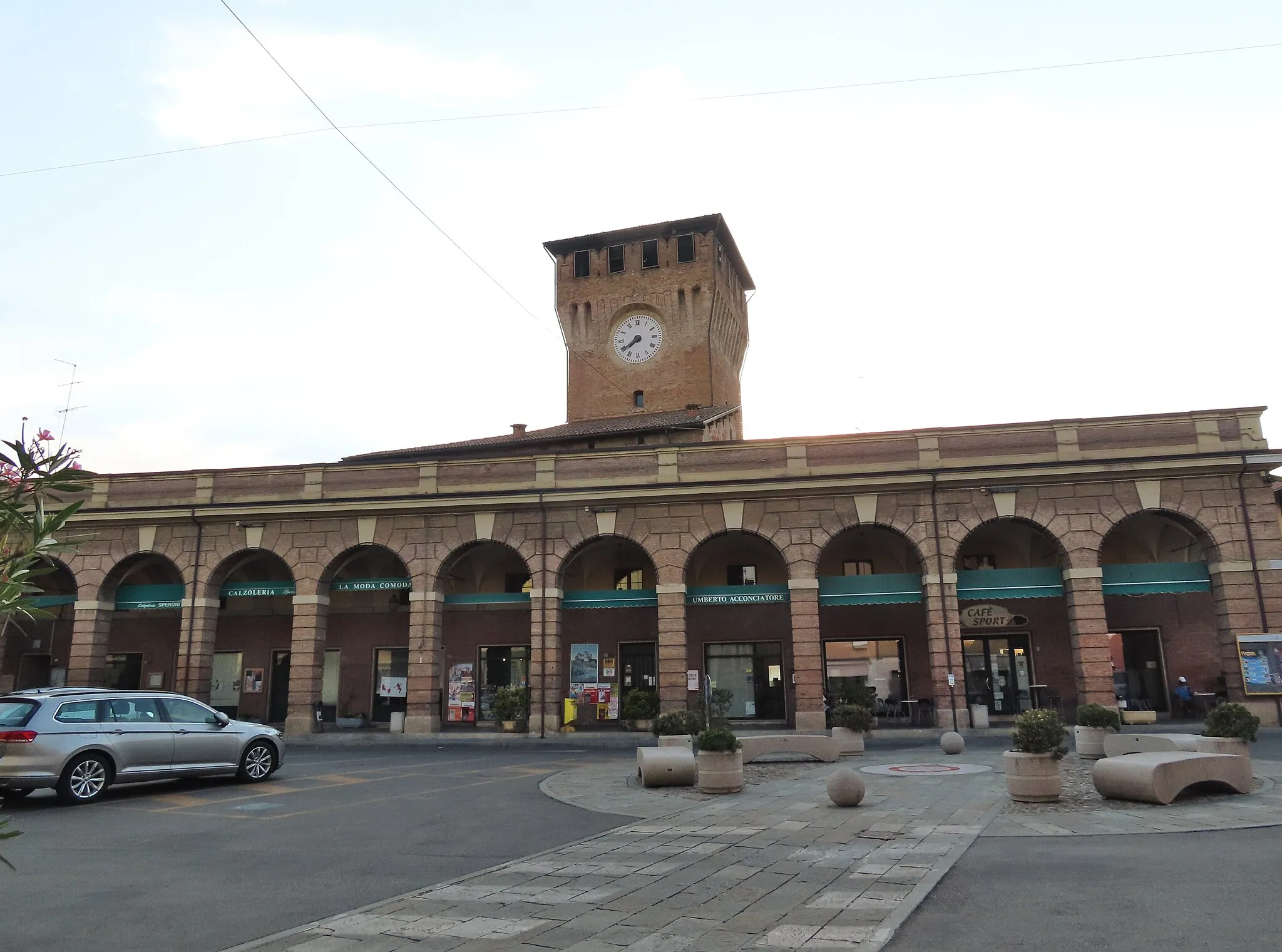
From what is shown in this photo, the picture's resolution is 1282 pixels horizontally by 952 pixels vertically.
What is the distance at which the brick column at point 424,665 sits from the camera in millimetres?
26469

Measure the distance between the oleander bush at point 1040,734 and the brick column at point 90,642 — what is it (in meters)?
27.8

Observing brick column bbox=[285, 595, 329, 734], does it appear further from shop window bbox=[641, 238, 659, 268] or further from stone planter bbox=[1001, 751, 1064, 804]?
shop window bbox=[641, 238, 659, 268]

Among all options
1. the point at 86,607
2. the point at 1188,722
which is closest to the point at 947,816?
the point at 1188,722

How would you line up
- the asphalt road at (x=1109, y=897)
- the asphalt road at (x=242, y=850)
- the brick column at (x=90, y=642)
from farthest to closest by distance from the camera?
1. the brick column at (x=90, y=642)
2. the asphalt road at (x=242, y=850)
3. the asphalt road at (x=1109, y=897)

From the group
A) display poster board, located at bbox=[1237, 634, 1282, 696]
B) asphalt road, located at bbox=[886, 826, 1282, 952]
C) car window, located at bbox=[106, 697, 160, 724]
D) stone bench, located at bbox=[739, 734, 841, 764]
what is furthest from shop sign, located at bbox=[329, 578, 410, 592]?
display poster board, located at bbox=[1237, 634, 1282, 696]

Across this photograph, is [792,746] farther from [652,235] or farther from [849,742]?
[652,235]

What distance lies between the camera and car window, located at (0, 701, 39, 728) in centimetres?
1259

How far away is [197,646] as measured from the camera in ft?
91.6

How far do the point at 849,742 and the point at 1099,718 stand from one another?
5121 mm

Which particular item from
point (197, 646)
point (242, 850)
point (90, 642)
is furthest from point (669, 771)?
point (90, 642)

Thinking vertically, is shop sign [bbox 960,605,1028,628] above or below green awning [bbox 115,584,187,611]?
below

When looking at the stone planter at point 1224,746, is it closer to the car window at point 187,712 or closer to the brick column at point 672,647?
the brick column at point 672,647

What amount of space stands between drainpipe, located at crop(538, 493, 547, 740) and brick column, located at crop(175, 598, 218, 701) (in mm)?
10850

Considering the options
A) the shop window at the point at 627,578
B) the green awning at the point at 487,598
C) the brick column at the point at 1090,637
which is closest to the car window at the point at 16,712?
the green awning at the point at 487,598
